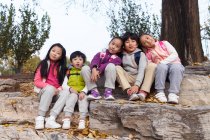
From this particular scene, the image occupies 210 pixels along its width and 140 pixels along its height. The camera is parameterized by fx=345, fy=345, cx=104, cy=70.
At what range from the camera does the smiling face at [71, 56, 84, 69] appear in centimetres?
517

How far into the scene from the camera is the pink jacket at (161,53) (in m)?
5.21

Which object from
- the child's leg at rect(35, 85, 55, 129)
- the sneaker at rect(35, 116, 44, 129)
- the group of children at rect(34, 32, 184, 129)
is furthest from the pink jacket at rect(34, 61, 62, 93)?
the sneaker at rect(35, 116, 44, 129)

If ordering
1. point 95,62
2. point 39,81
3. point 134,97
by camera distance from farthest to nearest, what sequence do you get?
point 95,62
point 39,81
point 134,97

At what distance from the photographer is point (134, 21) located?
17594mm

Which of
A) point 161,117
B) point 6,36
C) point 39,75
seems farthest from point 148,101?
point 6,36

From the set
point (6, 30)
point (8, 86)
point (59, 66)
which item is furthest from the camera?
point (6, 30)

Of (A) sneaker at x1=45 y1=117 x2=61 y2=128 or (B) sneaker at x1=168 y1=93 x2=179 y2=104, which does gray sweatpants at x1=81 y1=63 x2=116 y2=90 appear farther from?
(B) sneaker at x1=168 y1=93 x2=179 y2=104

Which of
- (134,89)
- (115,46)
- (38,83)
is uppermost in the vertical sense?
(115,46)

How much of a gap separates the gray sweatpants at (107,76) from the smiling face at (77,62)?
21 cm

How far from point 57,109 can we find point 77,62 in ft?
2.64

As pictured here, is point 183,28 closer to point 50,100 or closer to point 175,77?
point 175,77

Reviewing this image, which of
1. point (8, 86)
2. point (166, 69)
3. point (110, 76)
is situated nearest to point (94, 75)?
point (110, 76)

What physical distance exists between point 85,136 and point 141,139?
2.42ft

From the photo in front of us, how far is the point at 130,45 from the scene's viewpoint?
17.3 feet
